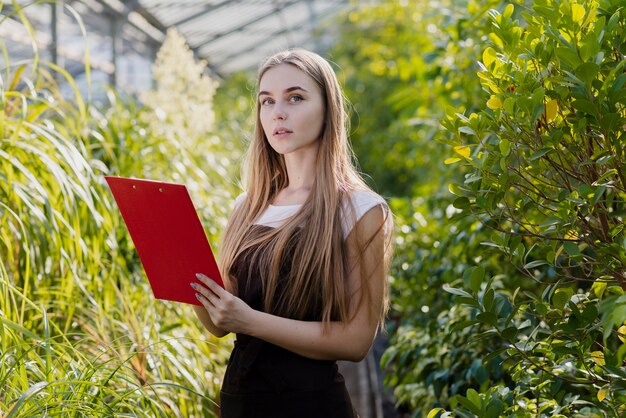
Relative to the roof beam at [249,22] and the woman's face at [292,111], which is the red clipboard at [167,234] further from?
the roof beam at [249,22]

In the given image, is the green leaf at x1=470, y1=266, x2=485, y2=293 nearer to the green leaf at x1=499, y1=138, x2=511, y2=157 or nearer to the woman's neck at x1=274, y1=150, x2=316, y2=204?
the green leaf at x1=499, y1=138, x2=511, y2=157

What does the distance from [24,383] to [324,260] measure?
74 cm

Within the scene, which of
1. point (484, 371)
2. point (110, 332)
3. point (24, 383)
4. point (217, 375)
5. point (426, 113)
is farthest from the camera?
point (426, 113)

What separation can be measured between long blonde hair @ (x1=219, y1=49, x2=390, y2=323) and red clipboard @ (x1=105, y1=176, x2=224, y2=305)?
154 millimetres

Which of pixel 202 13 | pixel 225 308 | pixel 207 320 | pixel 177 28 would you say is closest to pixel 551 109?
pixel 225 308

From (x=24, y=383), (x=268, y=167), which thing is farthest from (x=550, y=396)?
(x=24, y=383)

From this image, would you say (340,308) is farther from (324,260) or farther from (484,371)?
(484,371)

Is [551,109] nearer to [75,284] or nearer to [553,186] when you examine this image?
[553,186]

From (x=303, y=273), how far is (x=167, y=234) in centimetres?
29

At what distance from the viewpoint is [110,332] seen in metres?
2.81

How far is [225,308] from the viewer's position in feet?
5.55

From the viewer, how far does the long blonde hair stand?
5.78ft

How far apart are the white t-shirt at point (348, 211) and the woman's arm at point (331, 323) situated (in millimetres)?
14

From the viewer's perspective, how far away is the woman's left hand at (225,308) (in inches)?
66.7
